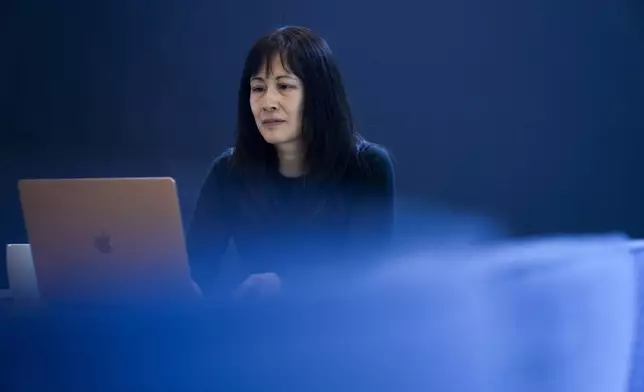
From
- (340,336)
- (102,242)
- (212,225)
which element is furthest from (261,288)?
(212,225)

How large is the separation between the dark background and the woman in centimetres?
84

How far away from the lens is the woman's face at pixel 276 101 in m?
1.34

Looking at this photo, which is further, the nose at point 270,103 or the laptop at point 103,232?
the nose at point 270,103

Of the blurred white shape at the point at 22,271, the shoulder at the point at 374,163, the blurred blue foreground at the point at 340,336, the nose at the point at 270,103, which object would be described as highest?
the nose at the point at 270,103

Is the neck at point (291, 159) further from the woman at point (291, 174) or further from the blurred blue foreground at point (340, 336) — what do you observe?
the blurred blue foreground at point (340, 336)

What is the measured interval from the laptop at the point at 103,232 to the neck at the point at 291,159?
600mm

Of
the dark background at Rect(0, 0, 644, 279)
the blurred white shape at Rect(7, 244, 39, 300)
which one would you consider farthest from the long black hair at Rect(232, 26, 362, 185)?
the dark background at Rect(0, 0, 644, 279)

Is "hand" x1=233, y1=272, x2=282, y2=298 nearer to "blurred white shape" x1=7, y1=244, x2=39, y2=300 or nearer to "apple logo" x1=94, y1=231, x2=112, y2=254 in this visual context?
"apple logo" x1=94, y1=231, x2=112, y2=254

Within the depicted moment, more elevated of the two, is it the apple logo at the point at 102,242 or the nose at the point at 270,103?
the nose at the point at 270,103

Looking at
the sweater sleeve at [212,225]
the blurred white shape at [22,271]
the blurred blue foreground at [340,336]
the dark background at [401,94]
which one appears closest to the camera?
the blurred blue foreground at [340,336]

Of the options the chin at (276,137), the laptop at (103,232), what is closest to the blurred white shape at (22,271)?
the laptop at (103,232)

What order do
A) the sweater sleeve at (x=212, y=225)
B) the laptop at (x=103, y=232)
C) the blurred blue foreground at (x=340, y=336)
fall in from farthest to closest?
the sweater sleeve at (x=212, y=225) < the laptop at (x=103, y=232) < the blurred blue foreground at (x=340, y=336)

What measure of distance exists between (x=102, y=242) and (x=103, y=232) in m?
0.01

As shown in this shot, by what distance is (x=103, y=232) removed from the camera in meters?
0.83
